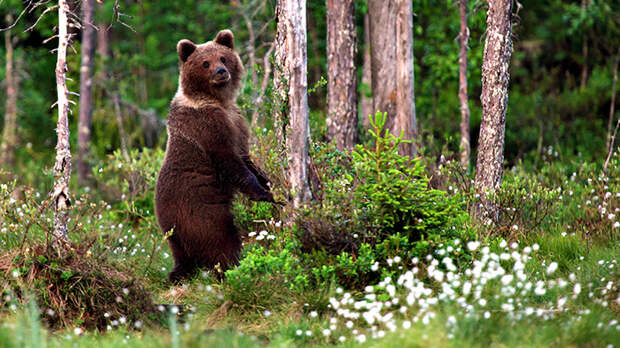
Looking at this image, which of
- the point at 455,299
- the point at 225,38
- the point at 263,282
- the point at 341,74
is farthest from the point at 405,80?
the point at 455,299

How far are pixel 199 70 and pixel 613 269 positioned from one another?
443 cm

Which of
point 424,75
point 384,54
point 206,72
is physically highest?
point 384,54

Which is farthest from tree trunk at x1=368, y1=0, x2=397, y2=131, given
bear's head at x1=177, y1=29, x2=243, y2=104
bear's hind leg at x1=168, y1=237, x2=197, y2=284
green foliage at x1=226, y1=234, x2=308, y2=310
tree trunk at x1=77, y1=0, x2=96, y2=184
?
tree trunk at x1=77, y1=0, x2=96, y2=184

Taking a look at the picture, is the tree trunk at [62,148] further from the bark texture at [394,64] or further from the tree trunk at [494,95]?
the bark texture at [394,64]


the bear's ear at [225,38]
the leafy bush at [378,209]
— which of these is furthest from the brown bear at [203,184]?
the leafy bush at [378,209]

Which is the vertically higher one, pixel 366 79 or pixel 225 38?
pixel 225 38

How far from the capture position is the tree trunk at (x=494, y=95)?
6734 millimetres

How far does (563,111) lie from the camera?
13.4 metres

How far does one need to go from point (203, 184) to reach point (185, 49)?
4.98ft

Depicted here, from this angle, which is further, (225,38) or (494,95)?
(225,38)

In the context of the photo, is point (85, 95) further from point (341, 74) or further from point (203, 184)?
point (203, 184)

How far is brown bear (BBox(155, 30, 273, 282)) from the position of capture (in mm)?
6375

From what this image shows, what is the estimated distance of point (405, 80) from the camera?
8719 mm

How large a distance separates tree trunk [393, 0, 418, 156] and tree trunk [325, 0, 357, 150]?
27.9 inches
